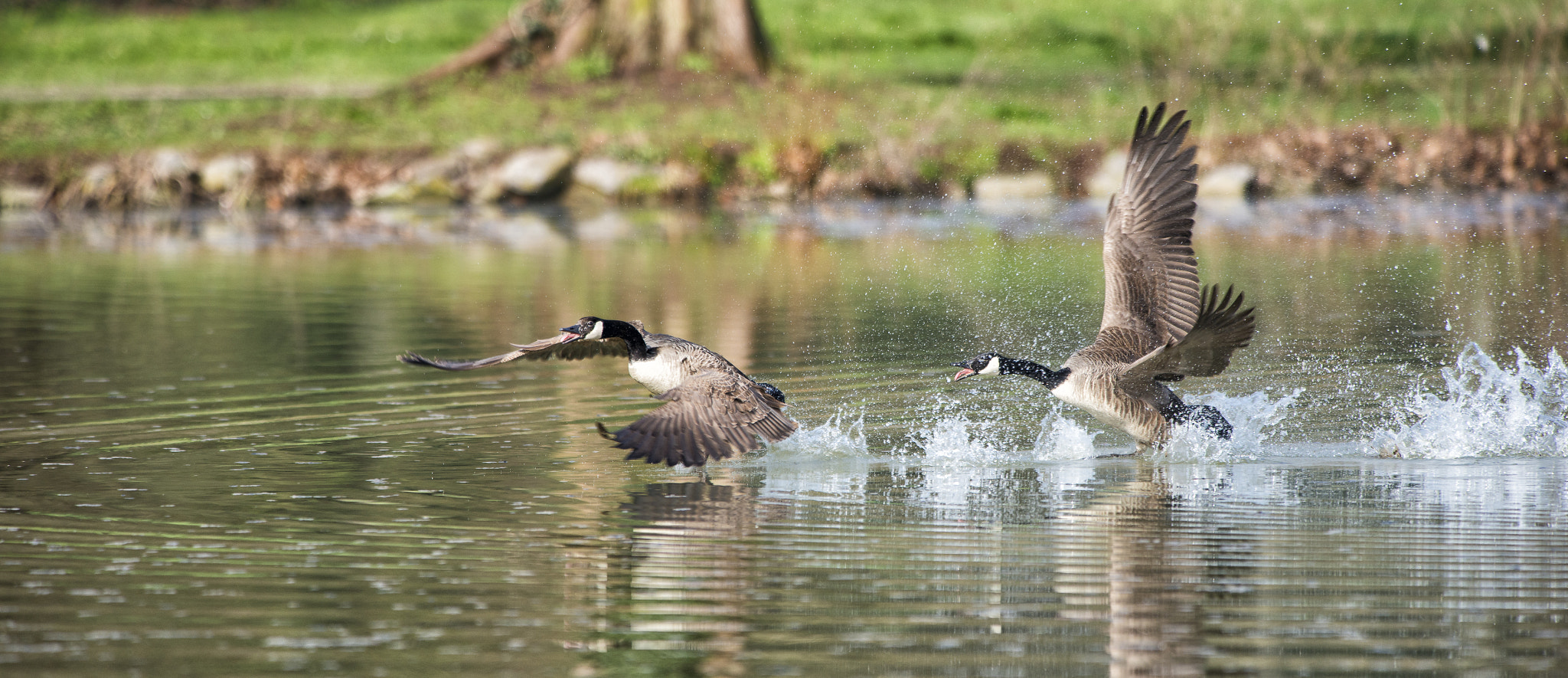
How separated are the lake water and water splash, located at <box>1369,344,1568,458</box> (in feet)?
0.12

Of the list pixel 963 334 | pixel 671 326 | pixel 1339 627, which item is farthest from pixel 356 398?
pixel 1339 627

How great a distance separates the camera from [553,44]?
36.2 meters

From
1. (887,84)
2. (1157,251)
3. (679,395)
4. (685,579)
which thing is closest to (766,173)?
(887,84)

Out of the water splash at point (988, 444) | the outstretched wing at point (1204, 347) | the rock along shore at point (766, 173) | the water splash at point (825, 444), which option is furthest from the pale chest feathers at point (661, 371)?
the rock along shore at point (766, 173)

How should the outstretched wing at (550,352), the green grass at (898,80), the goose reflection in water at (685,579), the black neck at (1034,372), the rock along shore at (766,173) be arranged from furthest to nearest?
the green grass at (898,80) < the rock along shore at (766,173) < the black neck at (1034,372) < the outstretched wing at (550,352) < the goose reflection in water at (685,579)

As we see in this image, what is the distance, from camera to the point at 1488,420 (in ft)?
32.6

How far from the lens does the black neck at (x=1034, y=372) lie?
9.75 m

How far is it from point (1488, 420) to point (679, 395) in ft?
15.6

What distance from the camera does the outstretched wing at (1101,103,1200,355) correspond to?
10508 mm

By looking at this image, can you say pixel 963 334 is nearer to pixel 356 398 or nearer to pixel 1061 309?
pixel 1061 309

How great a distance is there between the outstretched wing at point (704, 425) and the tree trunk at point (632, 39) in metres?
25.5

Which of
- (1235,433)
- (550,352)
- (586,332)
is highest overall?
(586,332)

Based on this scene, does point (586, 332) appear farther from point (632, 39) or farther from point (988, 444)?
point (632, 39)

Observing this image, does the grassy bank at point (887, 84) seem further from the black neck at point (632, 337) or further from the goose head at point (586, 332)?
the goose head at point (586, 332)
